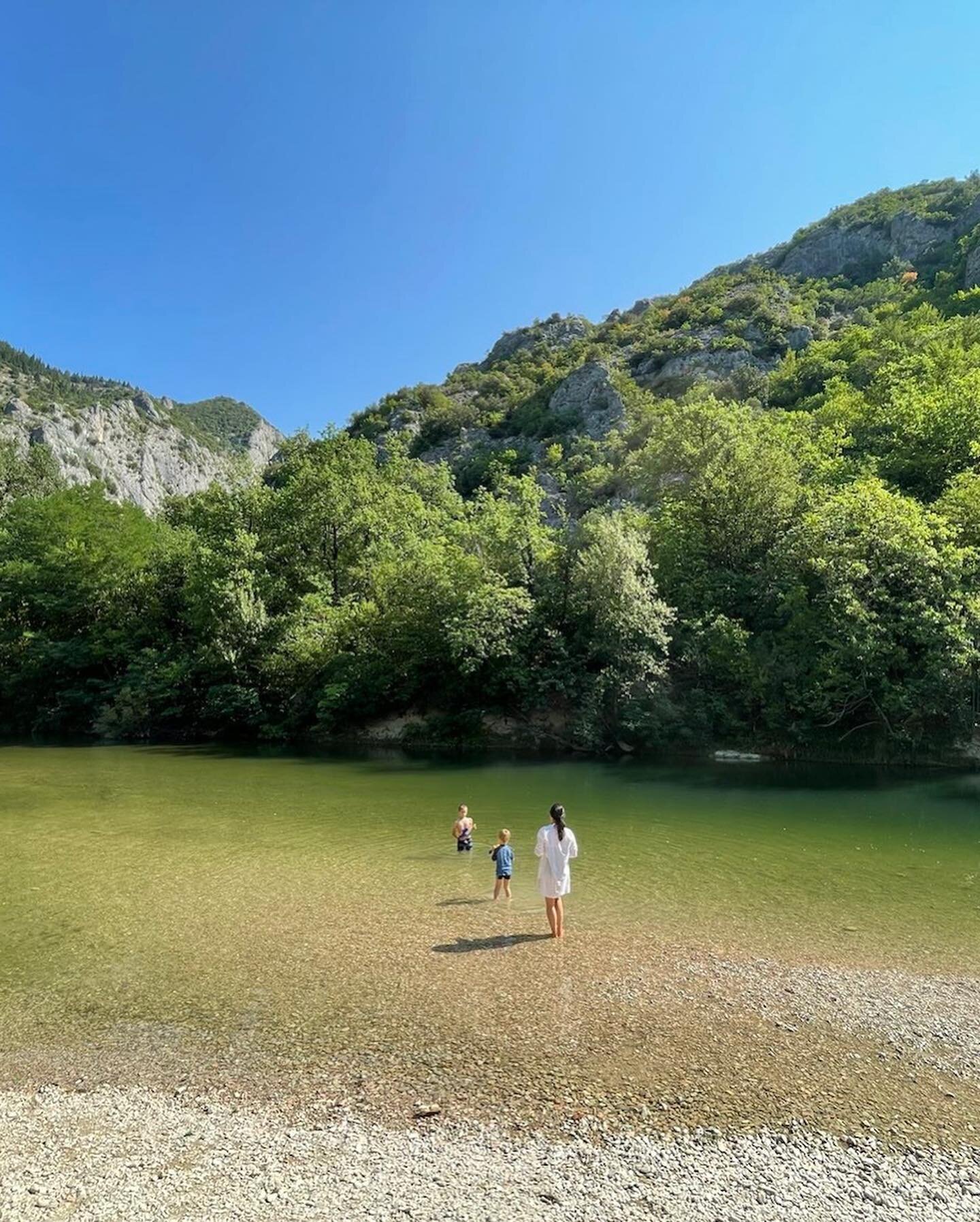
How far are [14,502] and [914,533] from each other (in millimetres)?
55735

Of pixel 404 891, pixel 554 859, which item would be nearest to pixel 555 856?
pixel 554 859

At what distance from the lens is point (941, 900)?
1224 cm

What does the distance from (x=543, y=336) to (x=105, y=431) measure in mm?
103050

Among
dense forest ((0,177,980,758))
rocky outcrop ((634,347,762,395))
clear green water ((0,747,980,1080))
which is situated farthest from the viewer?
rocky outcrop ((634,347,762,395))

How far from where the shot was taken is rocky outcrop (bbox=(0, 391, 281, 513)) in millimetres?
139375

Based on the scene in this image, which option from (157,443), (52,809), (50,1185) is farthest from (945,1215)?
(157,443)

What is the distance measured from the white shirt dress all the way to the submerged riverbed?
2.67 ft

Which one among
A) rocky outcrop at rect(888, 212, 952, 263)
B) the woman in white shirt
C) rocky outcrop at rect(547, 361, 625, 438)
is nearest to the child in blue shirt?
the woman in white shirt

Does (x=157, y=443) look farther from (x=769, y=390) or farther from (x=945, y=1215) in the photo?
(x=945, y=1215)

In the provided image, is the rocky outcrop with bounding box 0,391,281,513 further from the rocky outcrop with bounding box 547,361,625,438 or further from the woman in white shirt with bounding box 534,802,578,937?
the woman in white shirt with bounding box 534,802,578,937

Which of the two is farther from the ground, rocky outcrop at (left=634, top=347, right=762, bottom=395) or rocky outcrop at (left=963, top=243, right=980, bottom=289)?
rocky outcrop at (left=963, top=243, right=980, bottom=289)

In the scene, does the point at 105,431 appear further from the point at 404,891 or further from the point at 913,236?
the point at 404,891

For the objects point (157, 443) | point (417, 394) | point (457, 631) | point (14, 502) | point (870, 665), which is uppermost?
point (157, 443)

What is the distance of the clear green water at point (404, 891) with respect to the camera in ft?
29.1
